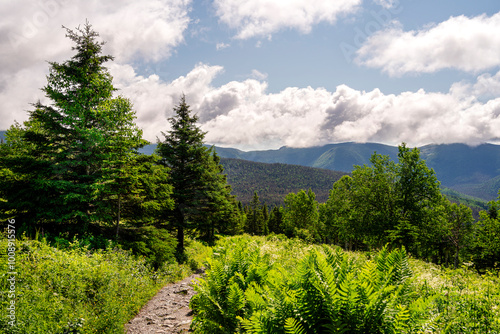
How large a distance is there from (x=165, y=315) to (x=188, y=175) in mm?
11905

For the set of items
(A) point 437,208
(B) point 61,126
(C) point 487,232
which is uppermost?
(B) point 61,126

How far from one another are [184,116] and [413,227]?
20050 mm

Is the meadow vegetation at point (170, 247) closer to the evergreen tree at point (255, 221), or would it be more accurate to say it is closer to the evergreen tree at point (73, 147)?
the evergreen tree at point (73, 147)

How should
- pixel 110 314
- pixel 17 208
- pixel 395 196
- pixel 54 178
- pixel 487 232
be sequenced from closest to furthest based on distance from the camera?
1. pixel 110 314
2. pixel 17 208
3. pixel 54 178
4. pixel 395 196
5. pixel 487 232

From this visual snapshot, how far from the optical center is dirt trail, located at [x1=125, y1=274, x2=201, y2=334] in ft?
23.7

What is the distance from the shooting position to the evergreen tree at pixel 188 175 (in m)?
18.8

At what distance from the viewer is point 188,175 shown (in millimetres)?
19234

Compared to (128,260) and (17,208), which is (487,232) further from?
(17,208)

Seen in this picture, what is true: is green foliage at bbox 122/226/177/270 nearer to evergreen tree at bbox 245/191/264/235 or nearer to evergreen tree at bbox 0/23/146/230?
evergreen tree at bbox 0/23/146/230

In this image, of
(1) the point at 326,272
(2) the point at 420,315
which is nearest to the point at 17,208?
(1) the point at 326,272

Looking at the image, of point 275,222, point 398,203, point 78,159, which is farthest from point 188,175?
point 275,222

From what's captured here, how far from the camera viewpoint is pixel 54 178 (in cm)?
1120

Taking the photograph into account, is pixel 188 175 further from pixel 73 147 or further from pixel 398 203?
pixel 398 203

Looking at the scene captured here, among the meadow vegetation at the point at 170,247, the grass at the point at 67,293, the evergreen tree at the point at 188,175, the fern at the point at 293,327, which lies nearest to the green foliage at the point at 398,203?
the meadow vegetation at the point at 170,247
